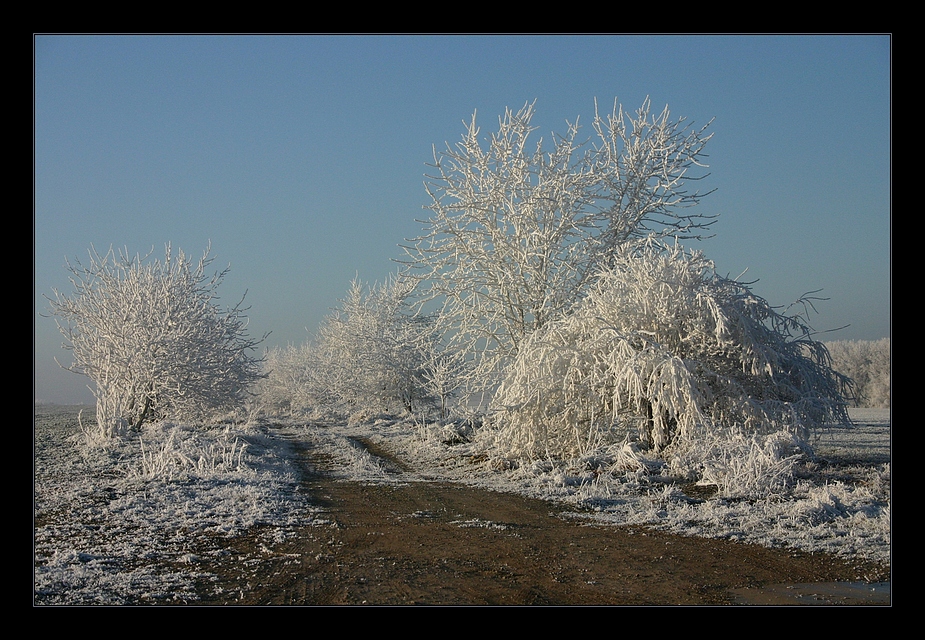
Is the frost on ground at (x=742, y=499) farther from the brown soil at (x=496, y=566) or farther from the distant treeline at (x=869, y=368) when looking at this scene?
the distant treeline at (x=869, y=368)

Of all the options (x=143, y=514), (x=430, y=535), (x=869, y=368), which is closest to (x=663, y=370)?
(x=430, y=535)

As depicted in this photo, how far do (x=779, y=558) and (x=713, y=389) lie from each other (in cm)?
583

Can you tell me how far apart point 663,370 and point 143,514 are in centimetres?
714

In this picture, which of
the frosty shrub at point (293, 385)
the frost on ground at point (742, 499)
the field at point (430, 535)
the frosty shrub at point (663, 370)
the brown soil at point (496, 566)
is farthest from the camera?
the frosty shrub at point (293, 385)

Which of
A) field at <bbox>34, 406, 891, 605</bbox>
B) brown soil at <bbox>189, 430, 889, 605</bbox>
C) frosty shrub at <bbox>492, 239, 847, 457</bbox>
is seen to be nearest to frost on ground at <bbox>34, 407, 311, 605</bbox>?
field at <bbox>34, 406, 891, 605</bbox>

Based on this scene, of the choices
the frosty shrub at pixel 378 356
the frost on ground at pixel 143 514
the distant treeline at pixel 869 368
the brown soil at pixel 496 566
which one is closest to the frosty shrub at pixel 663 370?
the brown soil at pixel 496 566

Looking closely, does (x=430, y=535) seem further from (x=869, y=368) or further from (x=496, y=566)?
(x=869, y=368)

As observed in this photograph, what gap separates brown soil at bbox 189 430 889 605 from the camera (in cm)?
456

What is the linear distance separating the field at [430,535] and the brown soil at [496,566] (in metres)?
0.02

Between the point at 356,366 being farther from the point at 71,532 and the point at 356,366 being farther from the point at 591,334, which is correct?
the point at 71,532

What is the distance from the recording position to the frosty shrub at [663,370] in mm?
10609

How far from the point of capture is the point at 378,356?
31.8 m

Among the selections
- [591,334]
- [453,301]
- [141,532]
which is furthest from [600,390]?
[141,532]

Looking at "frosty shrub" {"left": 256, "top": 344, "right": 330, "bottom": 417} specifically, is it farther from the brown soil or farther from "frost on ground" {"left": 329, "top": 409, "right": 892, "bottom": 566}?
the brown soil
